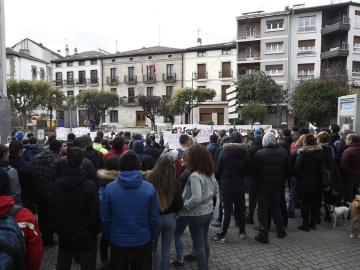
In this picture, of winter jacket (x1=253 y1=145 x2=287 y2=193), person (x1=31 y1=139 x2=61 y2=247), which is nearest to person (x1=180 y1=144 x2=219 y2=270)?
winter jacket (x1=253 y1=145 x2=287 y2=193)

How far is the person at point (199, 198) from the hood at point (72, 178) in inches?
57.4

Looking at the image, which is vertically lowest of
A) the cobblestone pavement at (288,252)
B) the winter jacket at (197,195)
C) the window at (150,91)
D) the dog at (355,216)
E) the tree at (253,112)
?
the cobblestone pavement at (288,252)

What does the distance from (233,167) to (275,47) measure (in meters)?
Result: 39.6

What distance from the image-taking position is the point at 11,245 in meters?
2.23

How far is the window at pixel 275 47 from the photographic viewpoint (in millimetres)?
41781

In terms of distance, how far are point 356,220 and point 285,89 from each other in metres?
36.2

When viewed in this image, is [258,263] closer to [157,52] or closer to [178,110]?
[178,110]

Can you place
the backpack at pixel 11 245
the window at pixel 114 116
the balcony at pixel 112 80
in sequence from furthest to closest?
1. the window at pixel 114 116
2. the balcony at pixel 112 80
3. the backpack at pixel 11 245

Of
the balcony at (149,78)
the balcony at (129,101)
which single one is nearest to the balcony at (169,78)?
the balcony at (149,78)

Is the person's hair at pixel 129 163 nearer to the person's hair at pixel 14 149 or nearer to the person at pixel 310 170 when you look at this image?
the person's hair at pixel 14 149

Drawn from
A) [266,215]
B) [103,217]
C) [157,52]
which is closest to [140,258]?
[103,217]

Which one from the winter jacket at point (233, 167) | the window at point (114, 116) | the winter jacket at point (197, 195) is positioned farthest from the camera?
the window at point (114, 116)

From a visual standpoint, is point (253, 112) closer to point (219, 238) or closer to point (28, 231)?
point (219, 238)

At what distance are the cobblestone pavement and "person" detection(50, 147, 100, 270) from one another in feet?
5.48
